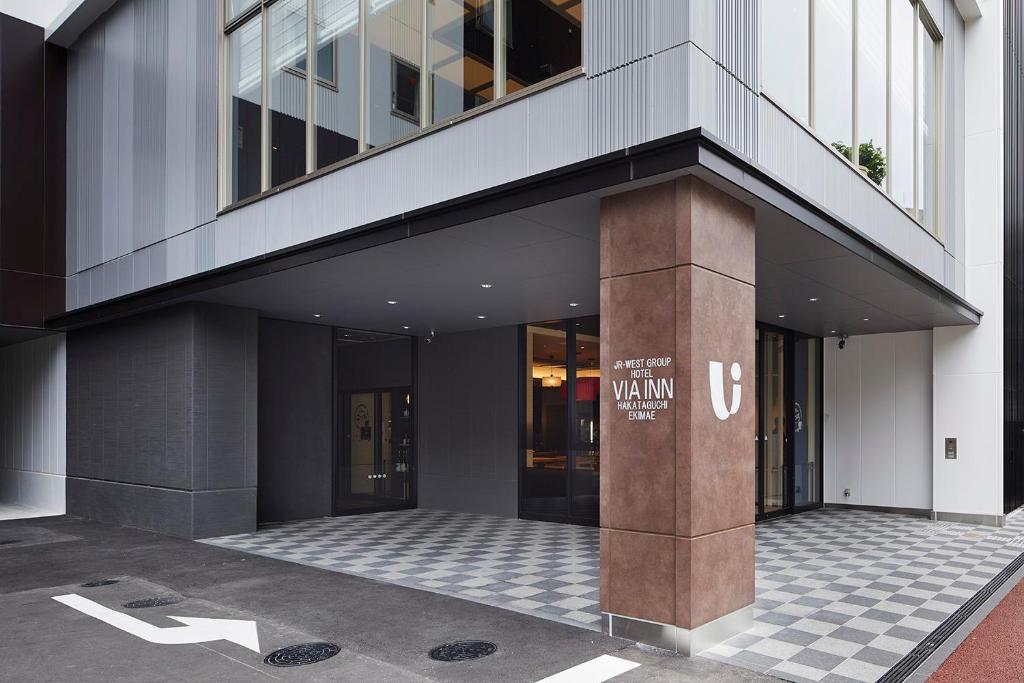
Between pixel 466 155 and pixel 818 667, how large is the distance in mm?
5311

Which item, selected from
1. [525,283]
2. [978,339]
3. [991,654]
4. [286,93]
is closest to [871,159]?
[525,283]

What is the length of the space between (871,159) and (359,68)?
6606mm

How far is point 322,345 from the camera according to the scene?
1433 cm

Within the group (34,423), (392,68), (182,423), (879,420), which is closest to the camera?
(392,68)

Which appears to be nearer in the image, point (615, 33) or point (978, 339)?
point (615, 33)

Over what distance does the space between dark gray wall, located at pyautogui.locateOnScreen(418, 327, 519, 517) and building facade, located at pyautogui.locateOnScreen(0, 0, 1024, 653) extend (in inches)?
2.5

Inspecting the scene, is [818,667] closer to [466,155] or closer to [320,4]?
[466,155]

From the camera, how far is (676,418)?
19.3 feet

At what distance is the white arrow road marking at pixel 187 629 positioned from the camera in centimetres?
634

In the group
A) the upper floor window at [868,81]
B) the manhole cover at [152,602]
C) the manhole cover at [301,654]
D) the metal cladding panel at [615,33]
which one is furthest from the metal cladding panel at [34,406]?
the upper floor window at [868,81]

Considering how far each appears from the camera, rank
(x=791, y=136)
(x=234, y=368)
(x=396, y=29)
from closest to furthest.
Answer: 1. (x=791, y=136)
2. (x=396, y=29)
3. (x=234, y=368)

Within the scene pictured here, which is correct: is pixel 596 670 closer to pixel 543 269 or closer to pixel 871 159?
pixel 543 269

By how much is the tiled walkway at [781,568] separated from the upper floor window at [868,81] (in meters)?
4.75

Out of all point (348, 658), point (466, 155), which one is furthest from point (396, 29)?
point (348, 658)
